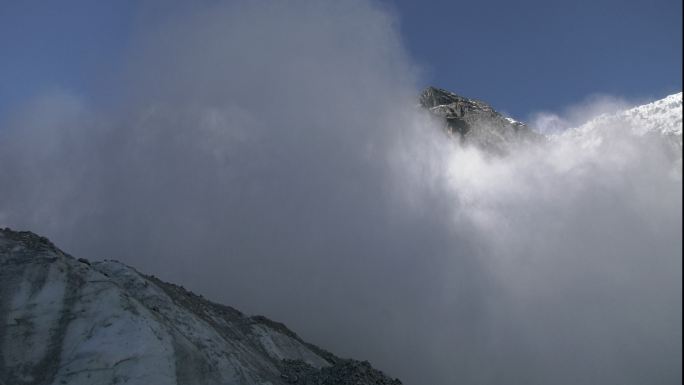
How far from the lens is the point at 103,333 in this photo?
35781 millimetres

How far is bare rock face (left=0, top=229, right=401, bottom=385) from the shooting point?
3416 cm

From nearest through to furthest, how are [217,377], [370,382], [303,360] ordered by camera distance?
1. [217,377]
2. [370,382]
3. [303,360]

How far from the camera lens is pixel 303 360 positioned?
5447cm

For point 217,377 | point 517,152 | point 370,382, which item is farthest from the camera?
point 517,152

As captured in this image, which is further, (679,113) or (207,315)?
(207,315)

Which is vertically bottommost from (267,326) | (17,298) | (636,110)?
(17,298)

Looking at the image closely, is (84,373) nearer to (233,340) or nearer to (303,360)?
(233,340)

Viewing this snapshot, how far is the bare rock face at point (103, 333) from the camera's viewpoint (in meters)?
34.2

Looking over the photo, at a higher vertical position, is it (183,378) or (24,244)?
(24,244)

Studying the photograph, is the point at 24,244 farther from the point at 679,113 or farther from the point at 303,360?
the point at 679,113

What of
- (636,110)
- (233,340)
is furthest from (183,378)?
(636,110)

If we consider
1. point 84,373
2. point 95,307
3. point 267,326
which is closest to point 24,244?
point 95,307

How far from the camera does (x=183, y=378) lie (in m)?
36.6

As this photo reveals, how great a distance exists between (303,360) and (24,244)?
2566cm
